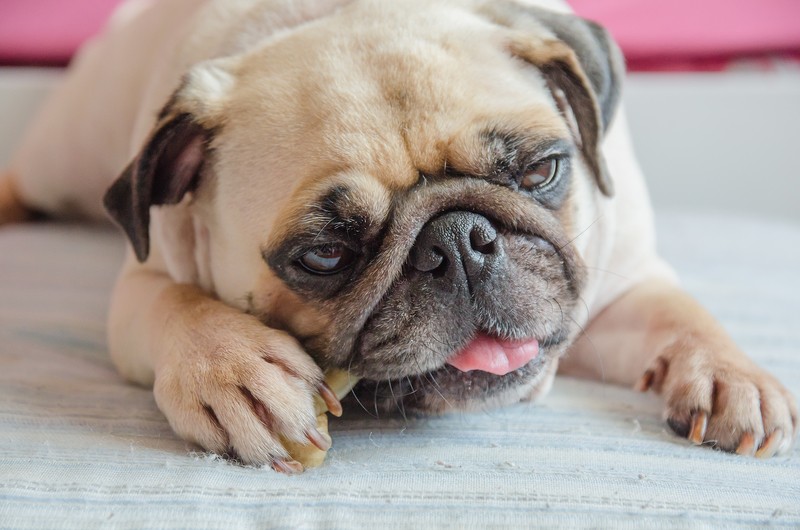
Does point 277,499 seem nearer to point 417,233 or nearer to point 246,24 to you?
point 417,233

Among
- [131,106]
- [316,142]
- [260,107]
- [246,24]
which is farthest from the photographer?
[131,106]

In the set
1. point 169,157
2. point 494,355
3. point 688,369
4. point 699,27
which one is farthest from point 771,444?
point 699,27

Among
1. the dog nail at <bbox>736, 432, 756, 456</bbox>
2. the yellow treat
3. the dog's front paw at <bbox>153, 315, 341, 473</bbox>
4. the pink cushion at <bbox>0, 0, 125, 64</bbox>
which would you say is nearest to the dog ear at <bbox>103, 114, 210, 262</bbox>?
the dog's front paw at <bbox>153, 315, 341, 473</bbox>

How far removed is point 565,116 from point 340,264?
0.68m

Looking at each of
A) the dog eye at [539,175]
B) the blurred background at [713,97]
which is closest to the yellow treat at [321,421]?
the dog eye at [539,175]

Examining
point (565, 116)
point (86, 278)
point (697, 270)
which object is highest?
point (565, 116)

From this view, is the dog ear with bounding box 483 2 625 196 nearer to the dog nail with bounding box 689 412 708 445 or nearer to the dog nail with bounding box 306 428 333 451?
the dog nail with bounding box 689 412 708 445

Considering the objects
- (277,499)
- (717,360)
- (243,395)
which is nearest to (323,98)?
(243,395)

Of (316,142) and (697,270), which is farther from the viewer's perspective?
(697,270)

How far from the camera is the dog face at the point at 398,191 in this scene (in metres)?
1.37

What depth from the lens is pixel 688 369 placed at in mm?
A: 1527

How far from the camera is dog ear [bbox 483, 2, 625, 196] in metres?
1.65

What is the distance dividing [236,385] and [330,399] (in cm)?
17

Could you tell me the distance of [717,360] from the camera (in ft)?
5.02
